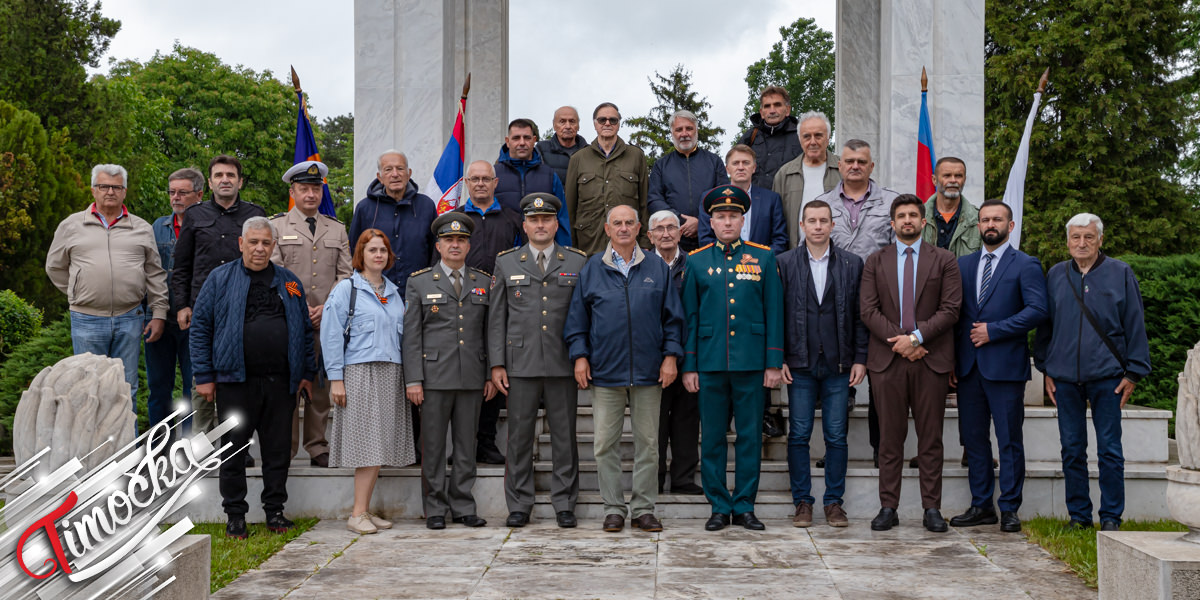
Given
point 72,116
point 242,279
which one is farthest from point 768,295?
point 72,116

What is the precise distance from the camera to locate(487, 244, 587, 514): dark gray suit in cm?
703

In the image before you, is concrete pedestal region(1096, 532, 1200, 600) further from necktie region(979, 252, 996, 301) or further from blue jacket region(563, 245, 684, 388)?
blue jacket region(563, 245, 684, 388)

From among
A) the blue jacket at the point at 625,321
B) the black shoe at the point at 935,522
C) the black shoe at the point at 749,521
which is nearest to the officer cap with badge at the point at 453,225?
the blue jacket at the point at 625,321

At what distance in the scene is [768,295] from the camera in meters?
6.98

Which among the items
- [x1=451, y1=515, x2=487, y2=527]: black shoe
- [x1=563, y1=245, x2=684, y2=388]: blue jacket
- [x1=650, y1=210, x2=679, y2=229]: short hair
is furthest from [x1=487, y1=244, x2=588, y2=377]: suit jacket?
[x1=451, y1=515, x2=487, y2=527]: black shoe

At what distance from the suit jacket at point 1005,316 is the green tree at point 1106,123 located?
20.0 m

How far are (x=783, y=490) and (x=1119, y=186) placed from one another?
71.9 ft

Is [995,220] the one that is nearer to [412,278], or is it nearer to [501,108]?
[412,278]

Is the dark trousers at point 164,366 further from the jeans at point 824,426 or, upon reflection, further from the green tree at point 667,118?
the green tree at point 667,118

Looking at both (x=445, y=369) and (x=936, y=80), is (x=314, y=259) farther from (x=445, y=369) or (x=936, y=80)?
(x=936, y=80)

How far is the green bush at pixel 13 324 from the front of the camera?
12625mm

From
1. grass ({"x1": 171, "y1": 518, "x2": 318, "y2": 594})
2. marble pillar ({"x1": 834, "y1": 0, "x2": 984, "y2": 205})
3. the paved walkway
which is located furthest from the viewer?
marble pillar ({"x1": 834, "y1": 0, "x2": 984, "y2": 205})

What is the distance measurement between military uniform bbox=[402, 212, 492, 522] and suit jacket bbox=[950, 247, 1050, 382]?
3.18 meters

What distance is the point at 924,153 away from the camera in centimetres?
927
